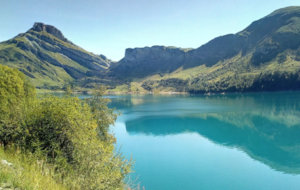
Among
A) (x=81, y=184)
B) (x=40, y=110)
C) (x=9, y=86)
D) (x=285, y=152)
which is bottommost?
(x=285, y=152)

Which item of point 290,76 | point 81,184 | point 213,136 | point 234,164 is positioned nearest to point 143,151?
point 234,164

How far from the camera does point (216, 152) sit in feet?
135

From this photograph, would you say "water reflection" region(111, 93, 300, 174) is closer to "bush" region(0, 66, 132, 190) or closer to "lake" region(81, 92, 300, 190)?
"lake" region(81, 92, 300, 190)

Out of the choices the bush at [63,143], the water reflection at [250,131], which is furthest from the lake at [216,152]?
the bush at [63,143]

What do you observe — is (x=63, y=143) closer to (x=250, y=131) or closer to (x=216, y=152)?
(x=216, y=152)

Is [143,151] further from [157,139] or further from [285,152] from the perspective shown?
[285,152]

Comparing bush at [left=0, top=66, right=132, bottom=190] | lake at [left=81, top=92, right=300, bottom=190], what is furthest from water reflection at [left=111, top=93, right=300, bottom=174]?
bush at [left=0, top=66, right=132, bottom=190]

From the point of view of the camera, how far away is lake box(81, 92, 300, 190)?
28688mm

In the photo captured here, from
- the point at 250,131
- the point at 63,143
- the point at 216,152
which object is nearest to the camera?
the point at 63,143

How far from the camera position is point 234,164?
34.7 m

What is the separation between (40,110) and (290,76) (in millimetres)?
226490

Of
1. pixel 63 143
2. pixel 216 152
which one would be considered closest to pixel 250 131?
pixel 216 152

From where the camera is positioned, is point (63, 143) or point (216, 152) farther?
point (216, 152)

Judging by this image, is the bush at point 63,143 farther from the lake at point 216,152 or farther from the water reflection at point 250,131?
the water reflection at point 250,131
